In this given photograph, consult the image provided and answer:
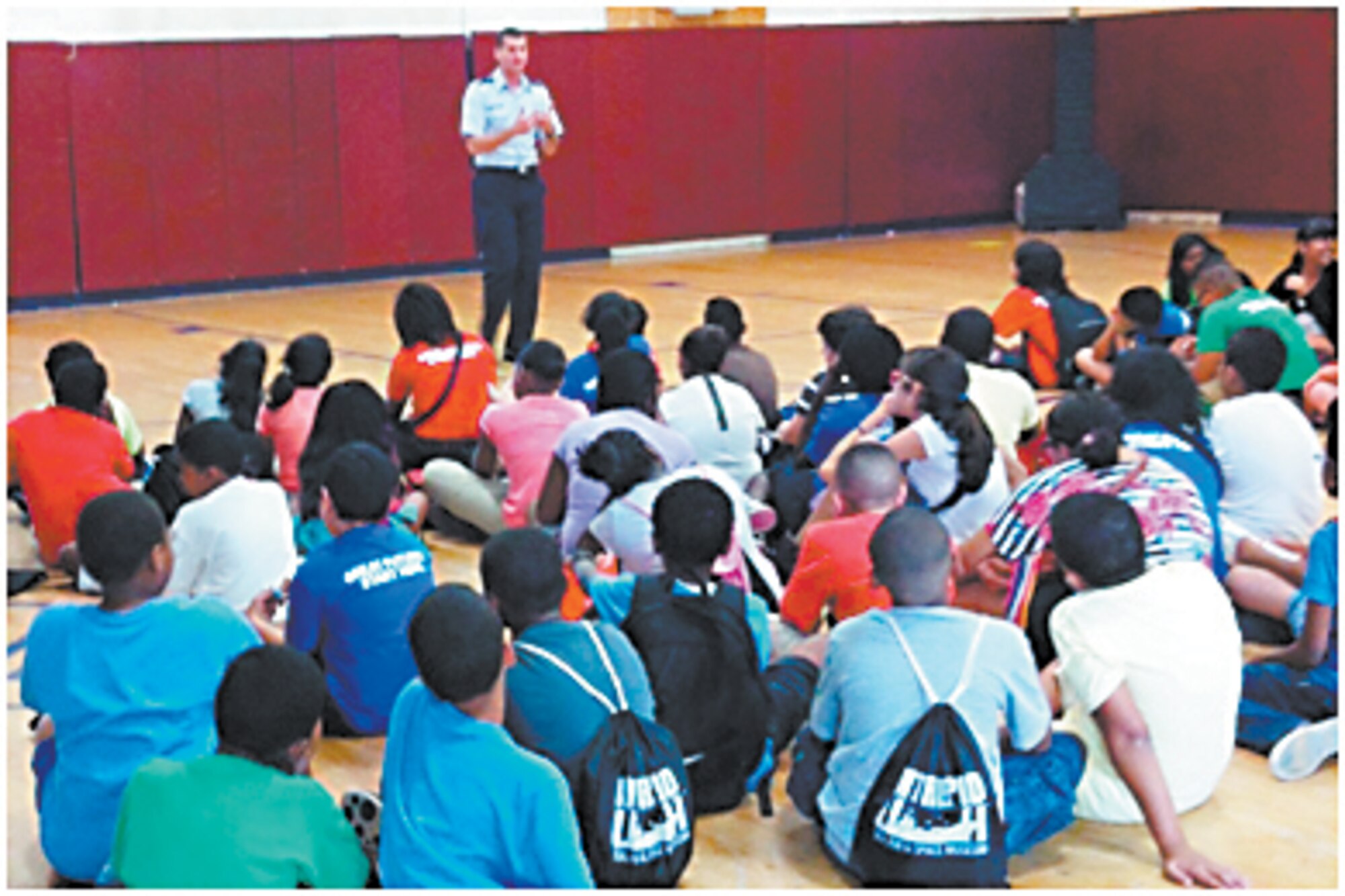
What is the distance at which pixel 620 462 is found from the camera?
4.78 m

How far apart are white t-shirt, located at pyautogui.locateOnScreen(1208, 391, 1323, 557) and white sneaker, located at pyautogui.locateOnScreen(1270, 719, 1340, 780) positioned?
1088mm

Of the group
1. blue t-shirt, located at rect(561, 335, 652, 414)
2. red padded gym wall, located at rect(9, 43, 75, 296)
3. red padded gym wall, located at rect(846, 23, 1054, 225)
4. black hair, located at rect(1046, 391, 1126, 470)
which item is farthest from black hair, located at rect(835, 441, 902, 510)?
red padded gym wall, located at rect(846, 23, 1054, 225)

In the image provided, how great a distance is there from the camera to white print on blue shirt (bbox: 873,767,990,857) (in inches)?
135

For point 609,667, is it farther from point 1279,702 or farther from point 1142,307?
point 1142,307

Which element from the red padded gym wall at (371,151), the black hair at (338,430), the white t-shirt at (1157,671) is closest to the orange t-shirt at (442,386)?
the black hair at (338,430)

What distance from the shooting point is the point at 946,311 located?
37.2 feet

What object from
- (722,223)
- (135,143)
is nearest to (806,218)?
(722,223)

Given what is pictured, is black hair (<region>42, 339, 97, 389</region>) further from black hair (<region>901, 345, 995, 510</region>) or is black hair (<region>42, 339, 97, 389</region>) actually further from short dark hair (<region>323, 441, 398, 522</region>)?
black hair (<region>901, 345, 995, 510</region>)

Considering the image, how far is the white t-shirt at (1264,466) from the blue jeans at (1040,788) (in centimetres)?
177

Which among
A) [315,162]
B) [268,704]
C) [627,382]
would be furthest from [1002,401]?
[315,162]

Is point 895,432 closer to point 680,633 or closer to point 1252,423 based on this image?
point 1252,423

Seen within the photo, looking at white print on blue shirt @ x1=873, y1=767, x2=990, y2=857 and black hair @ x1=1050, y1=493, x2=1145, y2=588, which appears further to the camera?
black hair @ x1=1050, y1=493, x2=1145, y2=588

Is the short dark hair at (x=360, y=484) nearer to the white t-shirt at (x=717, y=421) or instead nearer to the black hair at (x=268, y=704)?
the black hair at (x=268, y=704)

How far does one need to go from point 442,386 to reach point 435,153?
8.07 m
